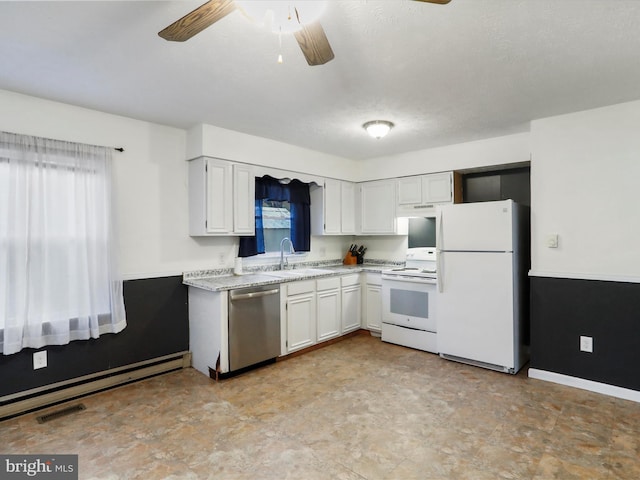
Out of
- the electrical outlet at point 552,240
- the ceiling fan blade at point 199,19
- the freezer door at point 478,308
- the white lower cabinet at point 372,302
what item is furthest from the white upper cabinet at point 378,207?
the ceiling fan blade at point 199,19

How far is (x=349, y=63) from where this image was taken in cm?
214

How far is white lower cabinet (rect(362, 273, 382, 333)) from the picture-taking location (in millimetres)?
4422

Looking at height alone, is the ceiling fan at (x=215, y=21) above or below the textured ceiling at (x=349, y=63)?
below

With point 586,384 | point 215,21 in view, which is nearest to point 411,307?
point 586,384

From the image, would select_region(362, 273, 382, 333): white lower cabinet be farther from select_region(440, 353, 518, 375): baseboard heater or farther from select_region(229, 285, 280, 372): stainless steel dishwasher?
select_region(229, 285, 280, 372): stainless steel dishwasher

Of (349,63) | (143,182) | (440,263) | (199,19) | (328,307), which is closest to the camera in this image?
(199,19)

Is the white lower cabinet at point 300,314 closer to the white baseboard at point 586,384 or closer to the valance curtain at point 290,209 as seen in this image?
the valance curtain at point 290,209

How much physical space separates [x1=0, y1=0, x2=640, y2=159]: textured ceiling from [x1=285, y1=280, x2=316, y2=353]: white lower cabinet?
171 cm

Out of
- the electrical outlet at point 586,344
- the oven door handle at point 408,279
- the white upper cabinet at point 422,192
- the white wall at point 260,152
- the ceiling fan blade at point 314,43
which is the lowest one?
the electrical outlet at point 586,344

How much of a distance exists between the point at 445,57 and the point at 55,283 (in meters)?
3.21

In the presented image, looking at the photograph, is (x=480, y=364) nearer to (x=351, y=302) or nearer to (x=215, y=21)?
(x=351, y=302)

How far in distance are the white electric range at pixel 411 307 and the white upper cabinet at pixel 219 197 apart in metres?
1.83

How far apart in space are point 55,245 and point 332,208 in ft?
9.95

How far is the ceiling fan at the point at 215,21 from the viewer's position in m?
1.32
